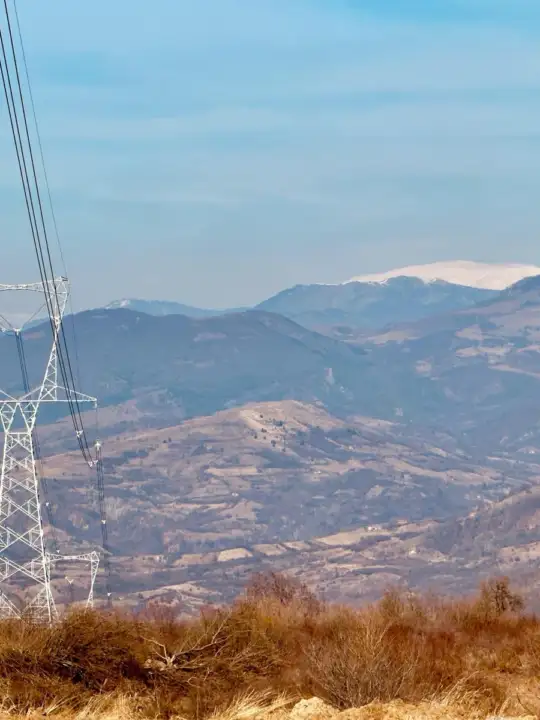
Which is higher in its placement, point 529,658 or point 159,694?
point 159,694

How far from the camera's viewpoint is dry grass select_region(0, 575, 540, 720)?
22.0m

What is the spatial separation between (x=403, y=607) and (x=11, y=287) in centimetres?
3394

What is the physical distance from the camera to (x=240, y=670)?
2581 cm

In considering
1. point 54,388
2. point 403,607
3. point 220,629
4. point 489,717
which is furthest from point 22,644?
point 54,388

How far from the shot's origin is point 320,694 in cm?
2369

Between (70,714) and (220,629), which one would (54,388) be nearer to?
(220,629)

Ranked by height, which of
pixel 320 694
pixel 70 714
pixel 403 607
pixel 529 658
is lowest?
pixel 403 607

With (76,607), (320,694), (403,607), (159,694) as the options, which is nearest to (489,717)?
(320,694)

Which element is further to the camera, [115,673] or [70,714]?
[115,673]

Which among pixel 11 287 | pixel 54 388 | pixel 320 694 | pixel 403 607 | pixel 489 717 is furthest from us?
pixel 11 287

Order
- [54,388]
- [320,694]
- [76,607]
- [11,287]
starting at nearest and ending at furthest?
[320,694]
[76,607]
[54,388]
[11,287]

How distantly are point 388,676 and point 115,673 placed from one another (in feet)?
18.3

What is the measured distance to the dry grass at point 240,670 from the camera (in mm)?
22000

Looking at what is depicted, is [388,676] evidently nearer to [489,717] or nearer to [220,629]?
[489,717]
